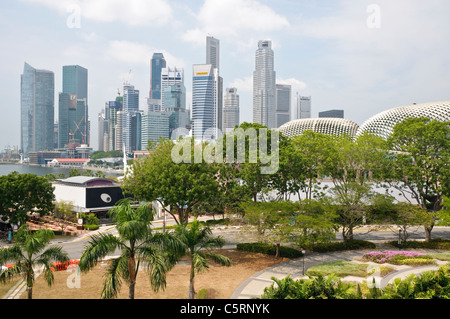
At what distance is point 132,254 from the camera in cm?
1361

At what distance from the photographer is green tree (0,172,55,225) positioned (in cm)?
3312

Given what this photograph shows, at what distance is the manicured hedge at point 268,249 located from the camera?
2528 cm

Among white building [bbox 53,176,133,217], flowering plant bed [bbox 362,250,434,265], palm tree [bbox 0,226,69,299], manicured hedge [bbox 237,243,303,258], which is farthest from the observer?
white building [bbox 53,176,133,217]

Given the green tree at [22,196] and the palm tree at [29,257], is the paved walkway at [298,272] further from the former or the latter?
the green tree at [22,196]

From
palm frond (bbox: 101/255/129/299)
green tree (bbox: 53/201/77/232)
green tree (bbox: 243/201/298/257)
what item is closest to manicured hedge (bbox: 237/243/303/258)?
green tree (bbox: 243/201/298/257)

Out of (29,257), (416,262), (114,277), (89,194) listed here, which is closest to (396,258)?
(416,262)

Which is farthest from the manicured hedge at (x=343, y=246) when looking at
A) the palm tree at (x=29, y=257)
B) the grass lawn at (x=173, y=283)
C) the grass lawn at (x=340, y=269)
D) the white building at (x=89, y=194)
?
the white building at (x=89, y=194)

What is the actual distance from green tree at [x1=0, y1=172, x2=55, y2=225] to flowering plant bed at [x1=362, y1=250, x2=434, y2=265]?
31597 mm

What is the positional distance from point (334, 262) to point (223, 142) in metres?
13.5

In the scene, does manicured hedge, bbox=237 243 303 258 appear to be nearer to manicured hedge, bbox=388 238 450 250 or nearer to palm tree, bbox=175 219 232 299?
palm tree, bbox=175 219 232 299

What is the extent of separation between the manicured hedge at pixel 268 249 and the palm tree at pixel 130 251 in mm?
12808
